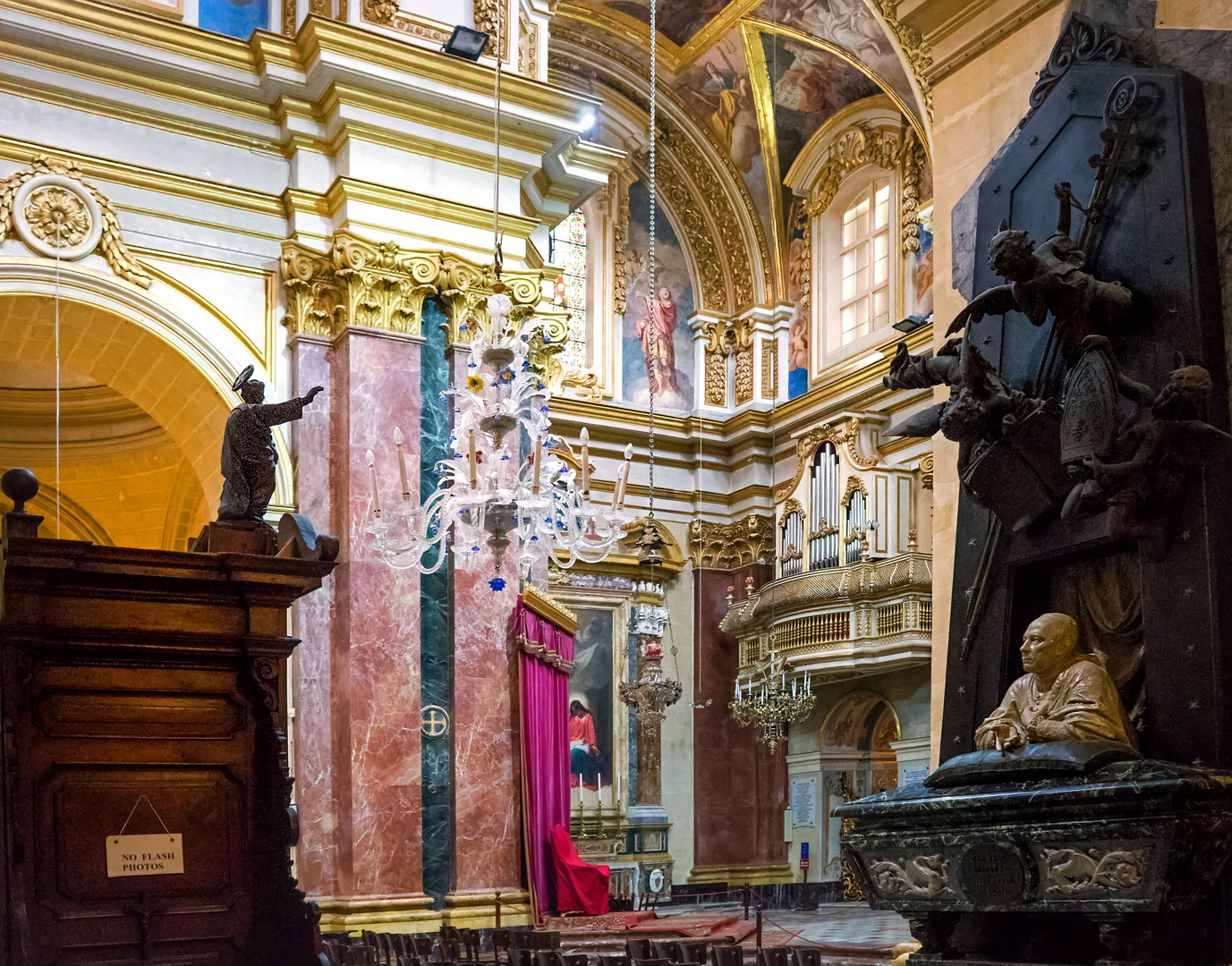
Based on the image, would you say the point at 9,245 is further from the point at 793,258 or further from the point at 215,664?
the point at 793,258

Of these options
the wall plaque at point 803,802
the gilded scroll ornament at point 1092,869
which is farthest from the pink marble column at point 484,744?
the wall plaque at point 803,802

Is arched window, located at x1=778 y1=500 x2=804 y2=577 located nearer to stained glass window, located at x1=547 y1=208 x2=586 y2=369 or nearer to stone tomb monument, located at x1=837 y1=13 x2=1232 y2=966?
stained glass window, located at x1=547 y1=208 x2=586 y2=369

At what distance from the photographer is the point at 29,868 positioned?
Result: 542cm

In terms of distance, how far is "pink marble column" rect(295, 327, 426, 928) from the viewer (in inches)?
422

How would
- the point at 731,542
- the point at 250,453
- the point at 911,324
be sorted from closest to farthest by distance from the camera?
the point at 250,453 → the point at 911,324 → the point at 731,542

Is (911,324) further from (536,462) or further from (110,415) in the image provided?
(110,415)

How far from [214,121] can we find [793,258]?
11.0m

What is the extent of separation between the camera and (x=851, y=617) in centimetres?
1694

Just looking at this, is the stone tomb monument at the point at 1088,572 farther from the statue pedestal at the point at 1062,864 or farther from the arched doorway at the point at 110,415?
the arched doorway at the point at 110,415

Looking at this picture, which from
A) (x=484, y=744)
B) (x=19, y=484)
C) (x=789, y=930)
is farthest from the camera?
(x=789, y=930)

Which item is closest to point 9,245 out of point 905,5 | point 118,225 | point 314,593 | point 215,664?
point 118,225

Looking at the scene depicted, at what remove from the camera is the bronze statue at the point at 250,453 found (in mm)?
7230

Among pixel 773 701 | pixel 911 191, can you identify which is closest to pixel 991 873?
pixel 773 701

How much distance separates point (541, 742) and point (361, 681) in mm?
1657
